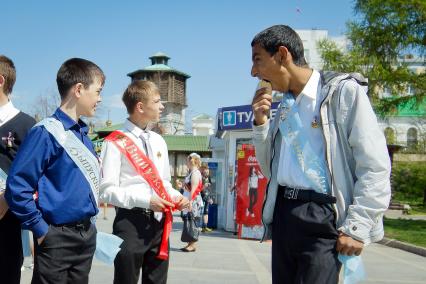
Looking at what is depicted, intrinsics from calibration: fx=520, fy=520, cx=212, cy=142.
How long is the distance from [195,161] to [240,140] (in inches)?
104

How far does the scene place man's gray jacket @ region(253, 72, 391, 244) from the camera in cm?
238

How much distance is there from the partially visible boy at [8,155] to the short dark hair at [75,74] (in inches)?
14.9

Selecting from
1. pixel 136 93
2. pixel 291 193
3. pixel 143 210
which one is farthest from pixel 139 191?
pixel 291 193

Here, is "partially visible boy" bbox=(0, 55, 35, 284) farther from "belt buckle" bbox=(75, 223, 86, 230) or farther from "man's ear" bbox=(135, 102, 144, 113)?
"man's ear" bbox=(135, 102, 144, 113)

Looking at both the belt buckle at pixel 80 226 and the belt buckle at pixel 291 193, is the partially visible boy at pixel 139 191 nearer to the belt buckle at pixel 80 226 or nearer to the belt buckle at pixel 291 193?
the belt buckle at pixel 80 226

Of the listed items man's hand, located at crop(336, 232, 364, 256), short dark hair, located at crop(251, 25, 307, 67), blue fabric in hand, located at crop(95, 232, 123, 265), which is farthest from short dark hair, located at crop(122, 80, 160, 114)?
man's hand, located at crop(336, 232, 364, 256)

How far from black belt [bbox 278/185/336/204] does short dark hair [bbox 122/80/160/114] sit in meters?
1.53

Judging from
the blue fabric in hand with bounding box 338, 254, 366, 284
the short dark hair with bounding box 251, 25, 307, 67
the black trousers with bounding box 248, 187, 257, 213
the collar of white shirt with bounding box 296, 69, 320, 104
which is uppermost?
the short dark hair with bounding box 251, 25, 307, 67

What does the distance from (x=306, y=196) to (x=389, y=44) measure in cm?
1752

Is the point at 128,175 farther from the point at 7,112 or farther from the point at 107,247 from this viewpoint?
the point at 7,112

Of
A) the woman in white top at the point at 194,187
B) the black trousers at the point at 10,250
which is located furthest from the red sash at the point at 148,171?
the woman in white top at the point at 194,187

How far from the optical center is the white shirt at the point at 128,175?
3527mm

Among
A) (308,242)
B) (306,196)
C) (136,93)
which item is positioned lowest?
(308,242)

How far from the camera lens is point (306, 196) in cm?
257
